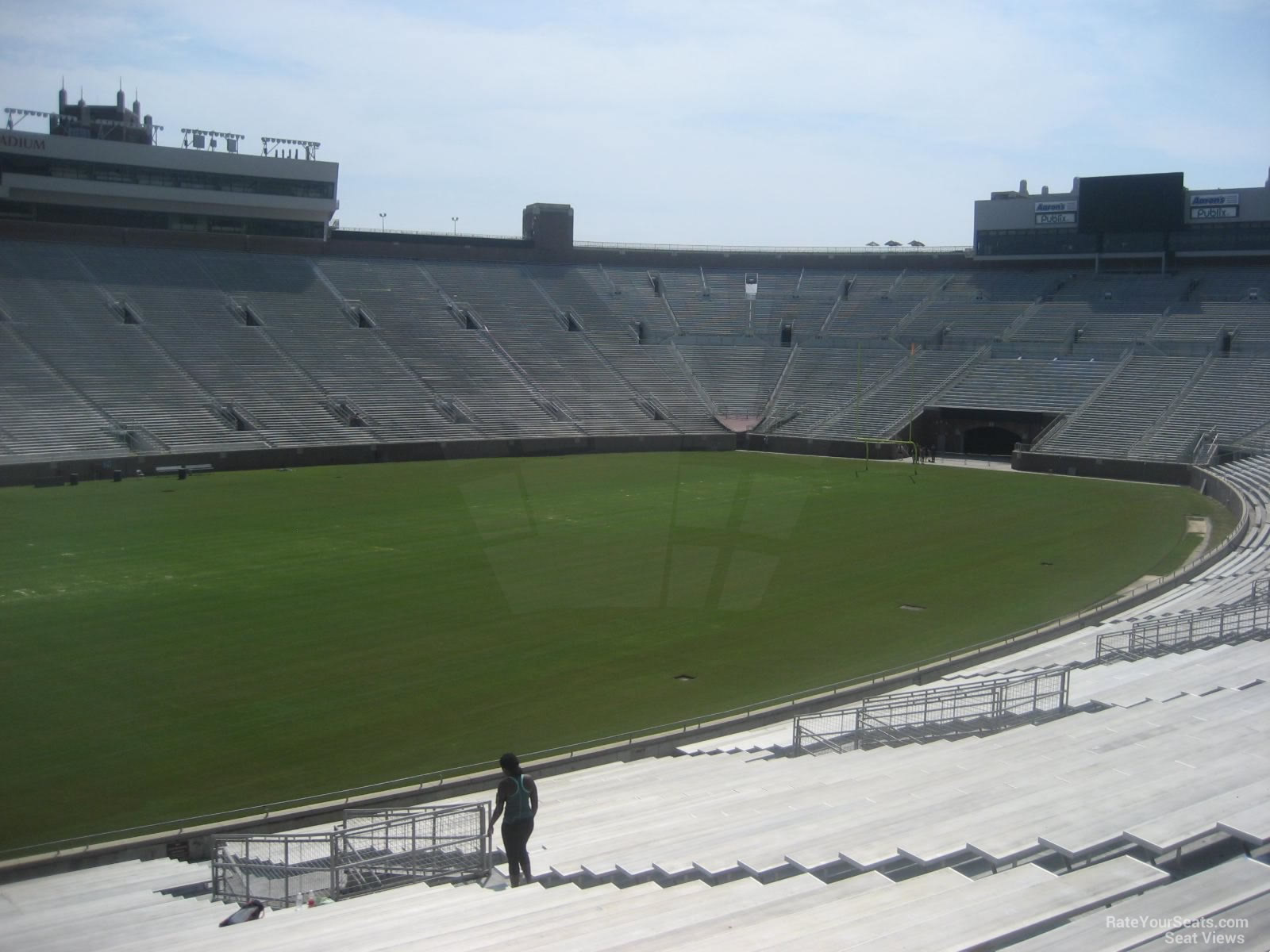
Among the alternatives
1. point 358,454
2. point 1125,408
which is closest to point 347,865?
point 358,454

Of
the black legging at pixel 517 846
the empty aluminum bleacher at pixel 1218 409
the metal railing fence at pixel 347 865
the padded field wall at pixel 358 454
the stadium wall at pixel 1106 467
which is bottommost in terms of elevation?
the metal railing fence at pixel 347 865

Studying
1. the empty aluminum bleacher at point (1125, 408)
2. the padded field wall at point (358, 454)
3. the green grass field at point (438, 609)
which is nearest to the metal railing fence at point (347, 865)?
the green grass field at point (438, 609)

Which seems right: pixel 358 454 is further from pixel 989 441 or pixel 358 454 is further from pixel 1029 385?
pixel 1029 385

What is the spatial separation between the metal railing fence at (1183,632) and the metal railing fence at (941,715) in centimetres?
248

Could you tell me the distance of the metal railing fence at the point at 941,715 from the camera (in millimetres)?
12719

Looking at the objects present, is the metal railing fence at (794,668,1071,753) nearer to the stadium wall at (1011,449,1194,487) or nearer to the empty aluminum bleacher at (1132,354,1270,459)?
the stadium wall at (1011,449,1194,487)

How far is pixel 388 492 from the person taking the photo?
3631cm

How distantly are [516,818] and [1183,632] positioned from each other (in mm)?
11085

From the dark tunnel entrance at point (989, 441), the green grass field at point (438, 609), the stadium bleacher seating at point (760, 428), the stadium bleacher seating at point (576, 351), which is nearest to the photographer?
Answer: the stadium bleacher seating at point (760, 428)

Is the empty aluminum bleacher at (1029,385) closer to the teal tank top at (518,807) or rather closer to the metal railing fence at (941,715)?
the metal railing fence at (941,715)

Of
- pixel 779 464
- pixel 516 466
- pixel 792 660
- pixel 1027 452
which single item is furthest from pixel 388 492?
pixel 1027 452

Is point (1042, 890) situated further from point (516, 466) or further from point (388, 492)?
point (516, 466)

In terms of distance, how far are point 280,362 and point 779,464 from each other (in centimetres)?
2119

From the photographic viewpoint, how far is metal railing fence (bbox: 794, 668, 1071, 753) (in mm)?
12719
